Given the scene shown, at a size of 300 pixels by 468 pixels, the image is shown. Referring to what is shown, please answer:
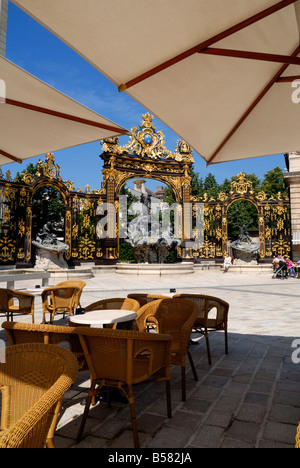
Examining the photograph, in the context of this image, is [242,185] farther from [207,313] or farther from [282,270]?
[207,313]

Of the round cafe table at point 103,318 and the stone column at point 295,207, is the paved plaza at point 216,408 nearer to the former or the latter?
the round cafe table at point 103,318

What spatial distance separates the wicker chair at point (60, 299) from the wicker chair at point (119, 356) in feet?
9.73

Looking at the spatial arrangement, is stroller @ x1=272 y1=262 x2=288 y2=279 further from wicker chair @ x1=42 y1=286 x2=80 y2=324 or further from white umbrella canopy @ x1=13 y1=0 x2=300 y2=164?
wicker chair @ x1=42 y1=286 x2=80 y2=324

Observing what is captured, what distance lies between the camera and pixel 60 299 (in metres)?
5.25

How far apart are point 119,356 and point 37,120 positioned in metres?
2.86

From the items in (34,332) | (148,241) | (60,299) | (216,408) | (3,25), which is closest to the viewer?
(34,332)

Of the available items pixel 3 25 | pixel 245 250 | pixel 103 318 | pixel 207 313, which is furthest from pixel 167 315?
pixel 3 25

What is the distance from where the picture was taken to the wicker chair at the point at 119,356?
218cm

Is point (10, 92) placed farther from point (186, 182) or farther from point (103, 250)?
point (186, 182)

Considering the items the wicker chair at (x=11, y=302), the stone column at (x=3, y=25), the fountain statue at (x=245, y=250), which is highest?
the stone column at (x=3, y=25)

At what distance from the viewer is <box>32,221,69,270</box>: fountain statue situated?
14.0 m

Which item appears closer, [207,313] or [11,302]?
[207,313]

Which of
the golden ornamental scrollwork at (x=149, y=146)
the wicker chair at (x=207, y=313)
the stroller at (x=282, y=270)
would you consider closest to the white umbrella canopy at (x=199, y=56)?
the wicker chair at (x=207, y=313)

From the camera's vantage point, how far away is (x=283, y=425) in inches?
93.7
